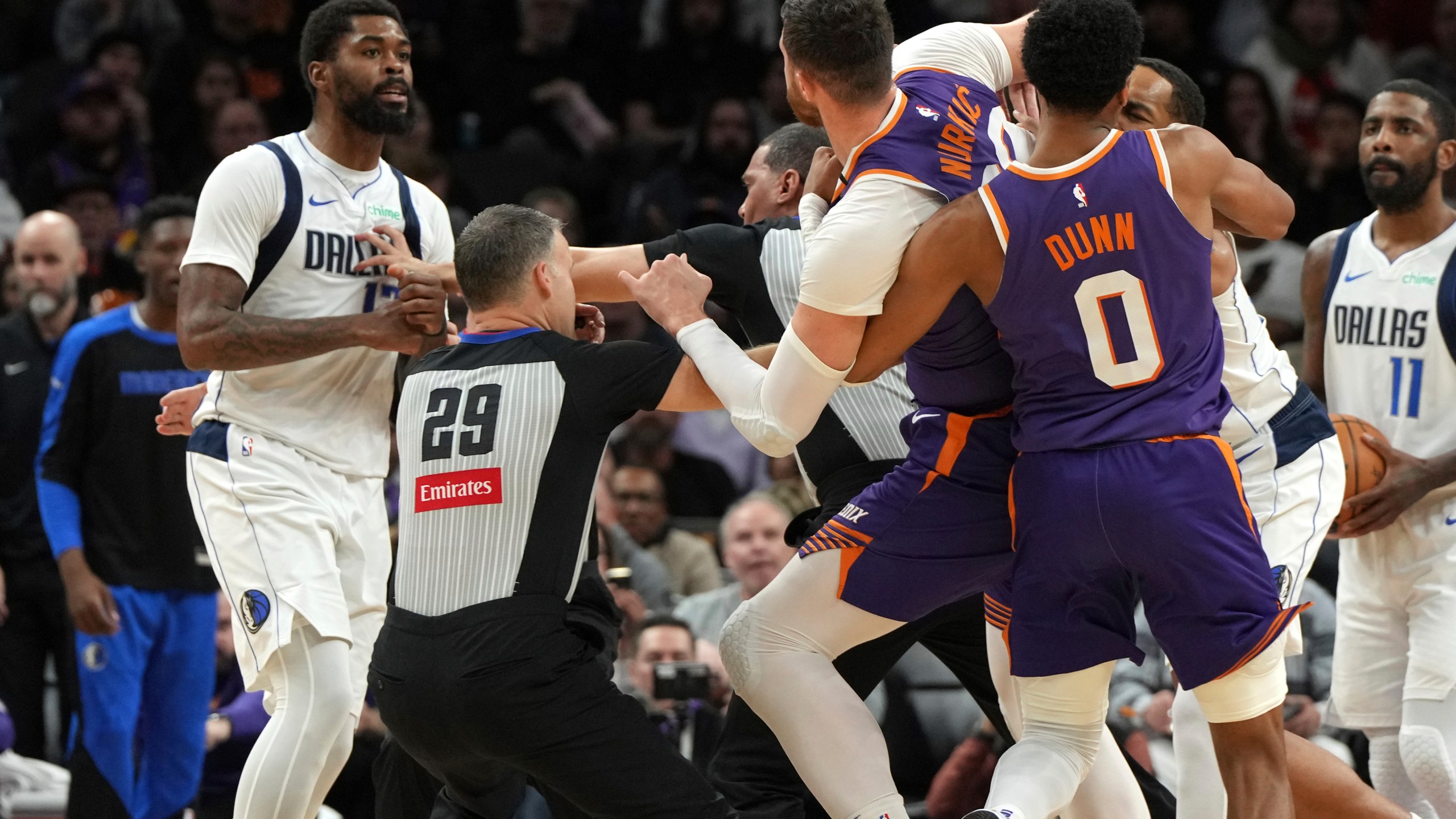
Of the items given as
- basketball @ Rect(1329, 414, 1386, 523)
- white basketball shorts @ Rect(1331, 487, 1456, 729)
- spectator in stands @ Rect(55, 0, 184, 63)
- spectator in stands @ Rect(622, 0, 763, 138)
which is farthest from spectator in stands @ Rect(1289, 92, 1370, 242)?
spectator in stands @ Rect(55, 0, 184, 63)

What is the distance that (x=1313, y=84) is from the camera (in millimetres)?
12078

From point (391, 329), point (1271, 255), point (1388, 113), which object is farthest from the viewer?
point (1271, 255)

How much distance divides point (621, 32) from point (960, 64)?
879 cm

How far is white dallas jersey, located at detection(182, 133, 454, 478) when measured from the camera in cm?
513

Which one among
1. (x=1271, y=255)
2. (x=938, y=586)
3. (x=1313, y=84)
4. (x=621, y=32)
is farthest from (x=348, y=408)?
(x=1313, y=84)

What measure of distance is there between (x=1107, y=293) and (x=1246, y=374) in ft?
4.25

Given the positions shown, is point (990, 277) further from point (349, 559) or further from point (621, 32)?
point (621, 32)

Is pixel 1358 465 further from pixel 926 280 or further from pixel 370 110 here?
pixel 370 110

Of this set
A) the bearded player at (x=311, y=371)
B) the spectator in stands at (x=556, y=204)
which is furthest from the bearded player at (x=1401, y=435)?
the spectator in stands at (x=556, y=204)

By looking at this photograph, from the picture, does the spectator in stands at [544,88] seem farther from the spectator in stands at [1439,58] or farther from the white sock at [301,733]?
the white sock at [301,733]

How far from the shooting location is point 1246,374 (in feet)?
16.3

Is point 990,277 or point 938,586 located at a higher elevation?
point 990,277

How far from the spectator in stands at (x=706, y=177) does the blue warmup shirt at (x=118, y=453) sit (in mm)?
4574

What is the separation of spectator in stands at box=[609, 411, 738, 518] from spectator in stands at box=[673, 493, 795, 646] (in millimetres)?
2149
